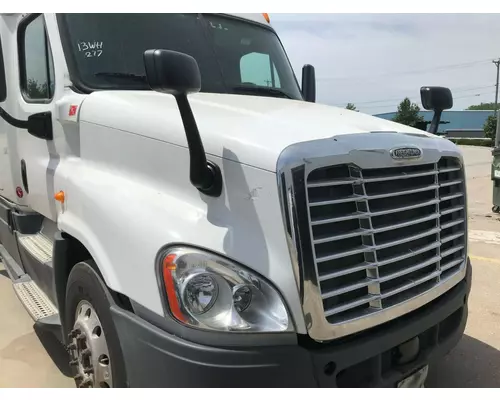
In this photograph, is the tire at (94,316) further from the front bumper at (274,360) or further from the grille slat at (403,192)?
the grille slat at (403,192)

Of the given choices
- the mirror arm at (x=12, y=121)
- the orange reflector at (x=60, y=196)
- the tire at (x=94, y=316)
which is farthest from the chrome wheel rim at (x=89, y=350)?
the mirror arm at (x=12, y=121)

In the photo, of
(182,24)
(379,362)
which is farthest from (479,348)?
(182,24)

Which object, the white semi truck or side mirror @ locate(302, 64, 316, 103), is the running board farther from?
side mirror @ locate(302, 64, 316, 103)

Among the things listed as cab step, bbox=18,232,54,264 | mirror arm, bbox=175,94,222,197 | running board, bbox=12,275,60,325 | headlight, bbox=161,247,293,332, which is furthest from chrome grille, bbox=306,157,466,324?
cab step, bbox=18,232,54,264

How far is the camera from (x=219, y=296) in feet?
6.79

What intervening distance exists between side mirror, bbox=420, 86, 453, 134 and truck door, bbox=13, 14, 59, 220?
101 inches

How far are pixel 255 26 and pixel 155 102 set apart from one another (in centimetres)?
176

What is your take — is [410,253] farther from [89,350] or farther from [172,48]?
[172,48]

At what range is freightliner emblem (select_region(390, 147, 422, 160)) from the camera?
2.33m

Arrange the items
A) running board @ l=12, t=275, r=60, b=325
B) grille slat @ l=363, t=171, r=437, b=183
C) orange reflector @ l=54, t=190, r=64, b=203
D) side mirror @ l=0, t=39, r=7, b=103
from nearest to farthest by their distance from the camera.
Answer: grille slat @ l=363, t=171, r=437, b=183 → orange reflector @ l=54, t=190, r=64, b=203 → running board @ l=12, t=275, r=60, b=325 → side mirror @ l=0, t=39, r=7, b=103

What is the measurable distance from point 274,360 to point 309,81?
3.24 m

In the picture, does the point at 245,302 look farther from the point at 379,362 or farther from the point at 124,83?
the point at 124,83

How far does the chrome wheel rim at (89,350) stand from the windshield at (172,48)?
4.57 feet

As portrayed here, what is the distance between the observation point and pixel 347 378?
2.24 metres
